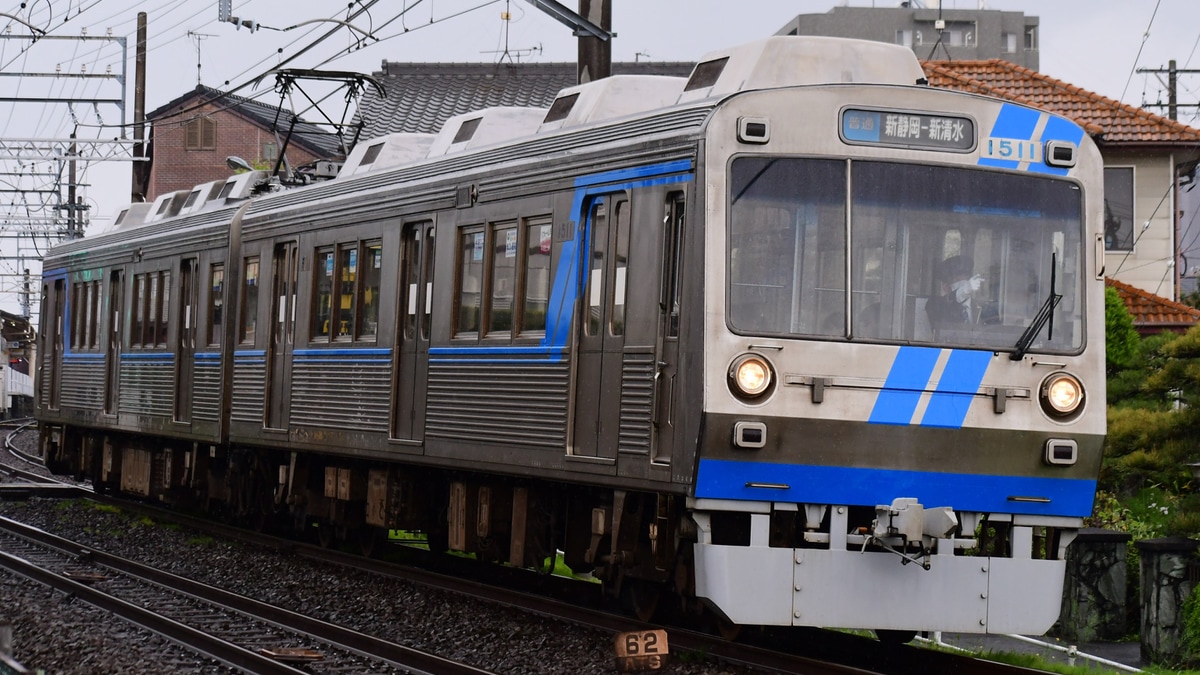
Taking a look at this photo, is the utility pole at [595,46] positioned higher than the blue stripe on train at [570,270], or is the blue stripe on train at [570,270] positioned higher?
the utility pole at [595,46]

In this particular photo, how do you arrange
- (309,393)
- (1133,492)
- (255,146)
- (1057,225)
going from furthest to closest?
(255,146)
(1133,492)
(309,393)
(1057,225)

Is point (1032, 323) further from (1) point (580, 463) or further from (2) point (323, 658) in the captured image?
A: (2) point (323, 658)

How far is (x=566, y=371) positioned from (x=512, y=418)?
77cm

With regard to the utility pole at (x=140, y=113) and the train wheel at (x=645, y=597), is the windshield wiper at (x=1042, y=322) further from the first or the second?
the utility pole at (x=140, y=113)

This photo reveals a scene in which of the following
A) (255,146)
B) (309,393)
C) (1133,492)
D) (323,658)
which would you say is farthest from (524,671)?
(255,146)

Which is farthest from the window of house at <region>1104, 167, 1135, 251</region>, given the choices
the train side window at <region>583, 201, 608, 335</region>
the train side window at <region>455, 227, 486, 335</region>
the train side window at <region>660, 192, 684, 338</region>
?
the train side window at <region>660, 192, 684, 338</region>

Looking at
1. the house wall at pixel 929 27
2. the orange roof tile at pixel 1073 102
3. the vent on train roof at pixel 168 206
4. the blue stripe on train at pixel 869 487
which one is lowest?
the blue stripe on train at pixel 869 487

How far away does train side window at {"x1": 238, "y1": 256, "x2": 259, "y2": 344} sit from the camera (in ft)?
49.1

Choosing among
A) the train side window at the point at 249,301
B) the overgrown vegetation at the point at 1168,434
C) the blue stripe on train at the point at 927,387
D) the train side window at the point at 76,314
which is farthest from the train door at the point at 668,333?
the train side window at the point at 76,314

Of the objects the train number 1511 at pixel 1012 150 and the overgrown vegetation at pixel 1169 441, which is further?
the overgrown vegetation at pixel 1169 441

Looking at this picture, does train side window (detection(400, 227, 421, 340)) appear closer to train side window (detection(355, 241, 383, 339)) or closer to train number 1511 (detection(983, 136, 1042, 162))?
train side window (detection(355, 241, 383, 339))

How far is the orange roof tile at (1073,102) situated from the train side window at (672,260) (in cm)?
1426

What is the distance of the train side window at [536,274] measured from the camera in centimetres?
991

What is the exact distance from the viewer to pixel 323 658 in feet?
30.1
